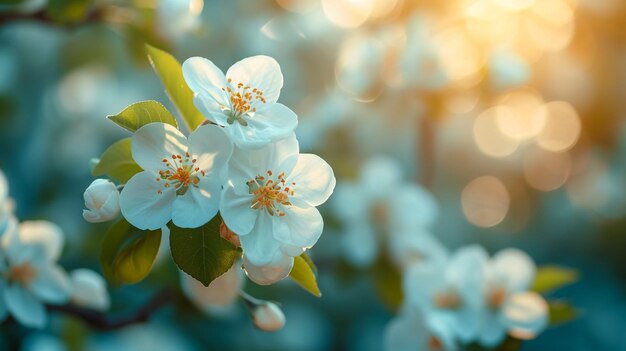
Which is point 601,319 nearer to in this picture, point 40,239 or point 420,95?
point 420,95

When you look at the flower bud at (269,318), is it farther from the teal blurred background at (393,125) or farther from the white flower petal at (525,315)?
the teal blurred background at (393,125)

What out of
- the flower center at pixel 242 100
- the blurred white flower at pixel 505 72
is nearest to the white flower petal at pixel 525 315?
the blurred white flower at pixel 505 72

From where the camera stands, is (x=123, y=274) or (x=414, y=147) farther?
(x=414, y=147)

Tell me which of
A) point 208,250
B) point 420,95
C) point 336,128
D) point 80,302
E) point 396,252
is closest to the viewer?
point 208,250

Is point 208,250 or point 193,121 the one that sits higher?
point 193,121

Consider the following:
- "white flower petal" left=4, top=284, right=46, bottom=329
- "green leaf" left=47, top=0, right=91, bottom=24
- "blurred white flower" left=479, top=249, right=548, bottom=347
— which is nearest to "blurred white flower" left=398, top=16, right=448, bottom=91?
"blurred white flower" left=479, top=249, right=548, bottom=347

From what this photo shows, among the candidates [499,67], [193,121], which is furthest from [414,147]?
[193,121]
